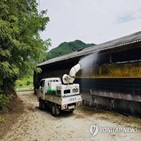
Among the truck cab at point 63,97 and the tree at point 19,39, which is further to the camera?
the truck cab at point 63,97

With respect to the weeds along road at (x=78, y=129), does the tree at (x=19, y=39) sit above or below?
above

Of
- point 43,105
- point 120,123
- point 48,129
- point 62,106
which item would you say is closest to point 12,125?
point 48,129

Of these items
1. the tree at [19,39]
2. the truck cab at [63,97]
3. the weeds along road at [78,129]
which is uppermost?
the tree at [19,39]

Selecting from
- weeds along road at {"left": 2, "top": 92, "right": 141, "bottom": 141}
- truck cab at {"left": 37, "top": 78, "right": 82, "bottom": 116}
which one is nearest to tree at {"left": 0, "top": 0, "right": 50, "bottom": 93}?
truck cab at {"left": 37, "top": 78, "right": 82, "bottom": 116}

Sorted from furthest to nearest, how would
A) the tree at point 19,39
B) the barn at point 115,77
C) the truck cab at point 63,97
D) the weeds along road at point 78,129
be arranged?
the truck cab at point 63,97, the tree at point 19,39, the barn at point 115,77, the weeds along road at point 78,129

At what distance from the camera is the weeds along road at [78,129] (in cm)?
750

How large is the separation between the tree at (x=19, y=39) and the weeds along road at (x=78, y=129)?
3427 mm

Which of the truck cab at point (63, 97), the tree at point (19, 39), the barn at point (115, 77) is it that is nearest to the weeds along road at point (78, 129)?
the truck cab at point (63, 97)

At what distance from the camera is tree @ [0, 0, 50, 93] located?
1054 cm

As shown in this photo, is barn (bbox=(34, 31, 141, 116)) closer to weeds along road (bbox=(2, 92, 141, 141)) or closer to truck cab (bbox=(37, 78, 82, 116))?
weeds along road (bbox=(2, 92, 141, 141))

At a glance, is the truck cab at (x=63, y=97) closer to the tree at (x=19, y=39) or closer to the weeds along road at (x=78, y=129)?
the weeds along road at (x=78, y=129)

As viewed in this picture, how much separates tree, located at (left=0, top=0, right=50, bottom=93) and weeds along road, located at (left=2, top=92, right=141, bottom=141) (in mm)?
3427

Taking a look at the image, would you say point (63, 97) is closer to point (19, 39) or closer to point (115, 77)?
point (115, 77)

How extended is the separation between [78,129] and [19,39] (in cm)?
738
